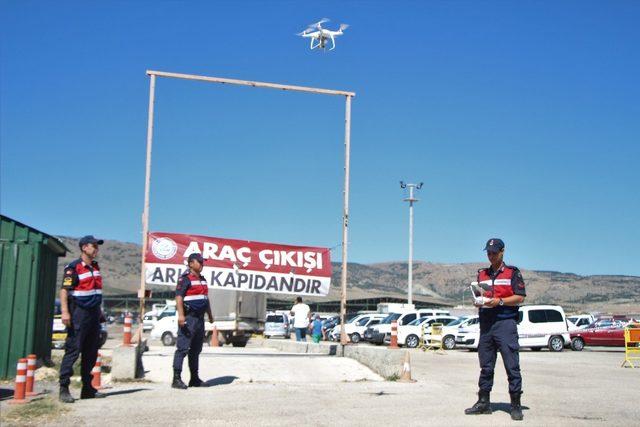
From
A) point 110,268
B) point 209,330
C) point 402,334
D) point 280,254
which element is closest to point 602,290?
point 110,268

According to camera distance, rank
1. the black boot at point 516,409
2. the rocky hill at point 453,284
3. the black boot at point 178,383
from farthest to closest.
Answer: the rocky hill at point 453,284
the black boot at point 178,383
the black boot at point 516,409

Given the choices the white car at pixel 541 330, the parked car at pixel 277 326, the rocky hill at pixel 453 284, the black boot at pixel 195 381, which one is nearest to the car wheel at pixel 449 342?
the white car at pixel 541 330

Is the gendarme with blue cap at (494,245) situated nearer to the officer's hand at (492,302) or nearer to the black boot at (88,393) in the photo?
the officer's hand at (492,302)

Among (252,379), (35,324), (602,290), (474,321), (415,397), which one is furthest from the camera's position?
(602,290)

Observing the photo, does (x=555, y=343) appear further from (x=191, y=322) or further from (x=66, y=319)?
(x=66, y=319)

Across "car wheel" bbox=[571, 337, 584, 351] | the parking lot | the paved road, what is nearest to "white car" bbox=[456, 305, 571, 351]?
"car wheel" bbox=[571, 337, 584, 351]

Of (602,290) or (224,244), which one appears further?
(602,290)

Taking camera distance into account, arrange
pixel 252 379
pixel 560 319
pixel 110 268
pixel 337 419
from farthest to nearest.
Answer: pixel 110 268 < pixel 560 319 < pixel 252 379 < pixel 337 419

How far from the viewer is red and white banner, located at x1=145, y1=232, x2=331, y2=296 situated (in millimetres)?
13992

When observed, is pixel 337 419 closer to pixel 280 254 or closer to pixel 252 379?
pixel 252 379

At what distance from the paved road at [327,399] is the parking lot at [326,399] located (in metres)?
0.01

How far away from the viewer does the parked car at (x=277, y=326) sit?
4509 centimetres

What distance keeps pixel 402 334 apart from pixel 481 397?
87.1 ft

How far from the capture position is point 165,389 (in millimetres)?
9938
